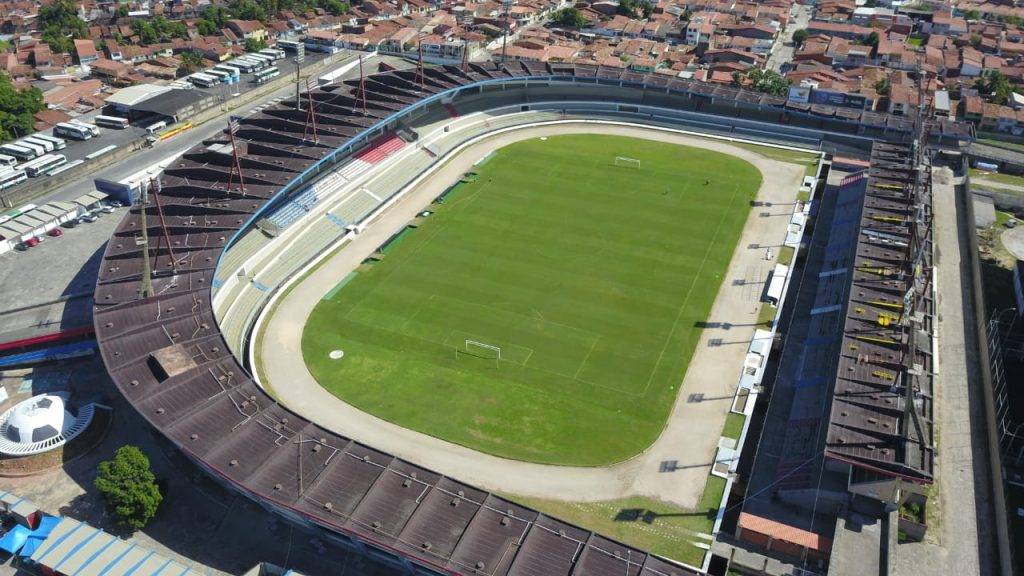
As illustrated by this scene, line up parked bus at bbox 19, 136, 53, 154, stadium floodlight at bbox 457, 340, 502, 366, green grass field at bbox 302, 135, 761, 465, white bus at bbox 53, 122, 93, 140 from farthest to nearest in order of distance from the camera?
white bus at bbox 53, 122, 93, 140, parked bus at bbox 19, 136, 53, 154, stadium floodlight at bbox 457, 340, 502, 366, green grass field at bbox 302, 135, 761, 465

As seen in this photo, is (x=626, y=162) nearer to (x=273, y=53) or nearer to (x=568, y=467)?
(x=568, y=467)

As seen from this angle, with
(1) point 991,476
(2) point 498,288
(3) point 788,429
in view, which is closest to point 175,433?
(2) point 498,288

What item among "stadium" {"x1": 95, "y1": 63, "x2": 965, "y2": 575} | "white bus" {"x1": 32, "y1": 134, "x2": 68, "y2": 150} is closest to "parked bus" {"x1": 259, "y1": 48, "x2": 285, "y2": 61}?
"white bus" {"x1": 32, "y1": 134, "x2": 68, "y2": 150}

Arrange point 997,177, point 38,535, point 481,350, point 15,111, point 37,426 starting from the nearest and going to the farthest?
point 38,535, point 37,426, point 481,350, point 997,177, point 15,111

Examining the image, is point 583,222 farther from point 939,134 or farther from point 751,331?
point 939,134

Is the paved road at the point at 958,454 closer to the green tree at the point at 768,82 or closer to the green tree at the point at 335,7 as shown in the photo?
the green tree at the point at 768,82

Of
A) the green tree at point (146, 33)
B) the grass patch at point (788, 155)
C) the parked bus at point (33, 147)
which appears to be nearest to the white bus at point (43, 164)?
the parked bus at point (33, 147)

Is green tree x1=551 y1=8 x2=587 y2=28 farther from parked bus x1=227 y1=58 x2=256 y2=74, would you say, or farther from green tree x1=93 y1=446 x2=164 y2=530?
green tree x1=93 y1=446 x2=164 y2=530

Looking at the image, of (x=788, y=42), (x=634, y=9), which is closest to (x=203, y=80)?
(x=634, y=9)
